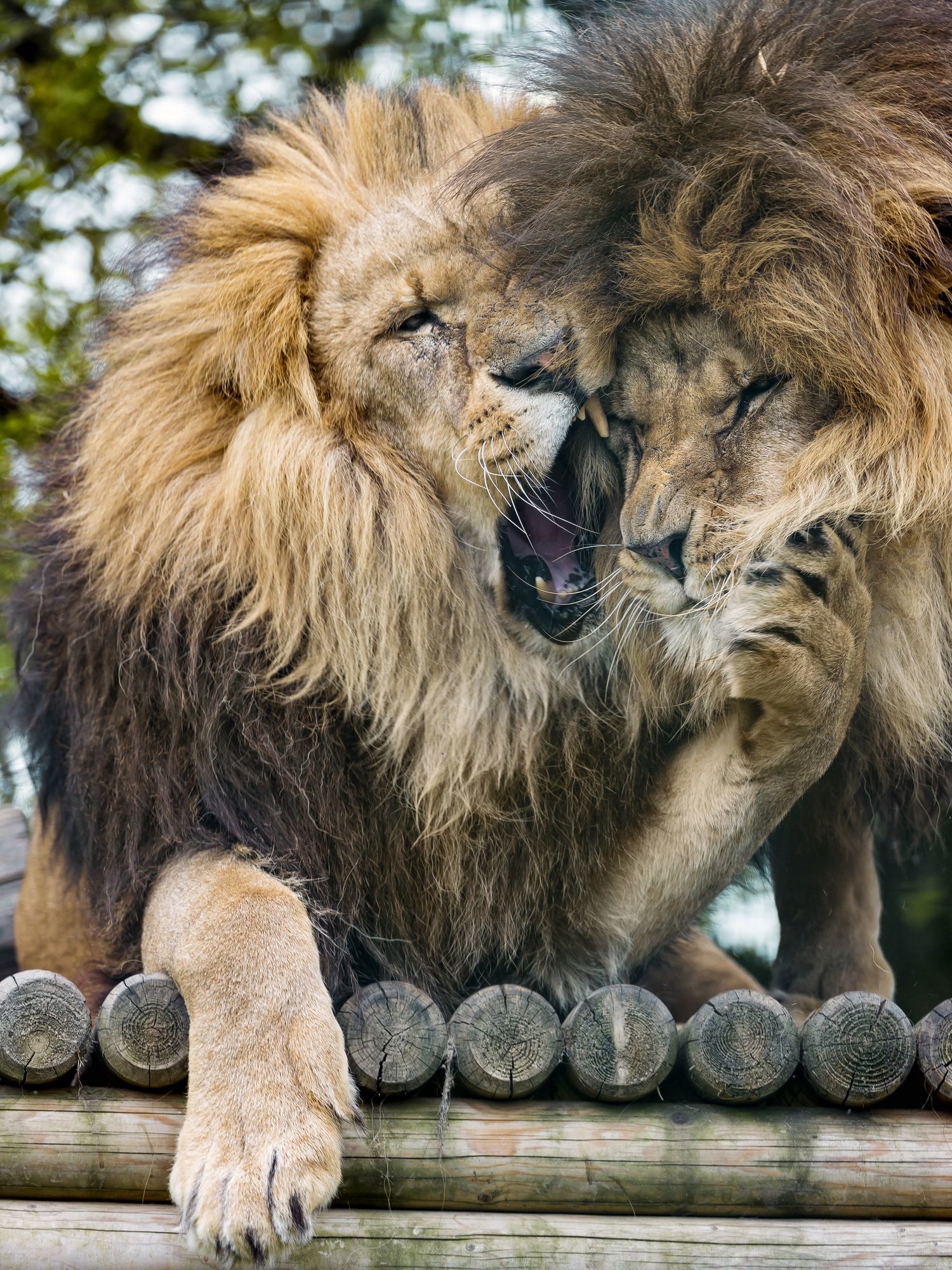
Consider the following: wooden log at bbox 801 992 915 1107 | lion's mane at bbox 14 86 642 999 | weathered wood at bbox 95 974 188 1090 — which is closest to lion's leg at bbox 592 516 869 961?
lion's mane at bbox 14 86 642 999

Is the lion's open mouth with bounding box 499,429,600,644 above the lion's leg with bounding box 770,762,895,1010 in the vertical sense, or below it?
above

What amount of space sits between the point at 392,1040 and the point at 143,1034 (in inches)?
14.2

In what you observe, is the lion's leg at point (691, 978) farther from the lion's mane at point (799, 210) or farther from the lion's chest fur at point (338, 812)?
Answer: the lion's mane at point (799, 210)

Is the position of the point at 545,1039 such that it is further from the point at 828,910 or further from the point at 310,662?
the point at 828,910

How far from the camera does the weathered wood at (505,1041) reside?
2184 mm

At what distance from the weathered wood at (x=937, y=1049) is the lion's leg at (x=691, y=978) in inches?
36.9

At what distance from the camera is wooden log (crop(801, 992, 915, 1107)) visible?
2.17 m

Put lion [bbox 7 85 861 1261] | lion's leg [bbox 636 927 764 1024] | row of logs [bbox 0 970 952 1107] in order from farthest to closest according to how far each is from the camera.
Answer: lion's leg [bbox 636 927 764 1024] → lion [bbox 7 85 861 1261] → row of logs [bbox 0 970 952 1107]

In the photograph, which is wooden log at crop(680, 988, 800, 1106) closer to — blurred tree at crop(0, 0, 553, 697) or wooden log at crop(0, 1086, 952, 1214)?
wooden log at crop(0, 1086, 952, 1214)

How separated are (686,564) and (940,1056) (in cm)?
80

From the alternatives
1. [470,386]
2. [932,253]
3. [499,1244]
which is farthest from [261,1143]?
[932,253]

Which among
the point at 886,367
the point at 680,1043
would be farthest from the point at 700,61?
the point at 680,1043

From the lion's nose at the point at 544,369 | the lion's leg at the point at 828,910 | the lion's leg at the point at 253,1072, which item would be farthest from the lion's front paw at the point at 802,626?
the lion's leg at the point at 253,1072

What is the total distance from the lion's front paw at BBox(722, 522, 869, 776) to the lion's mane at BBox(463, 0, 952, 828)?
48 mm
